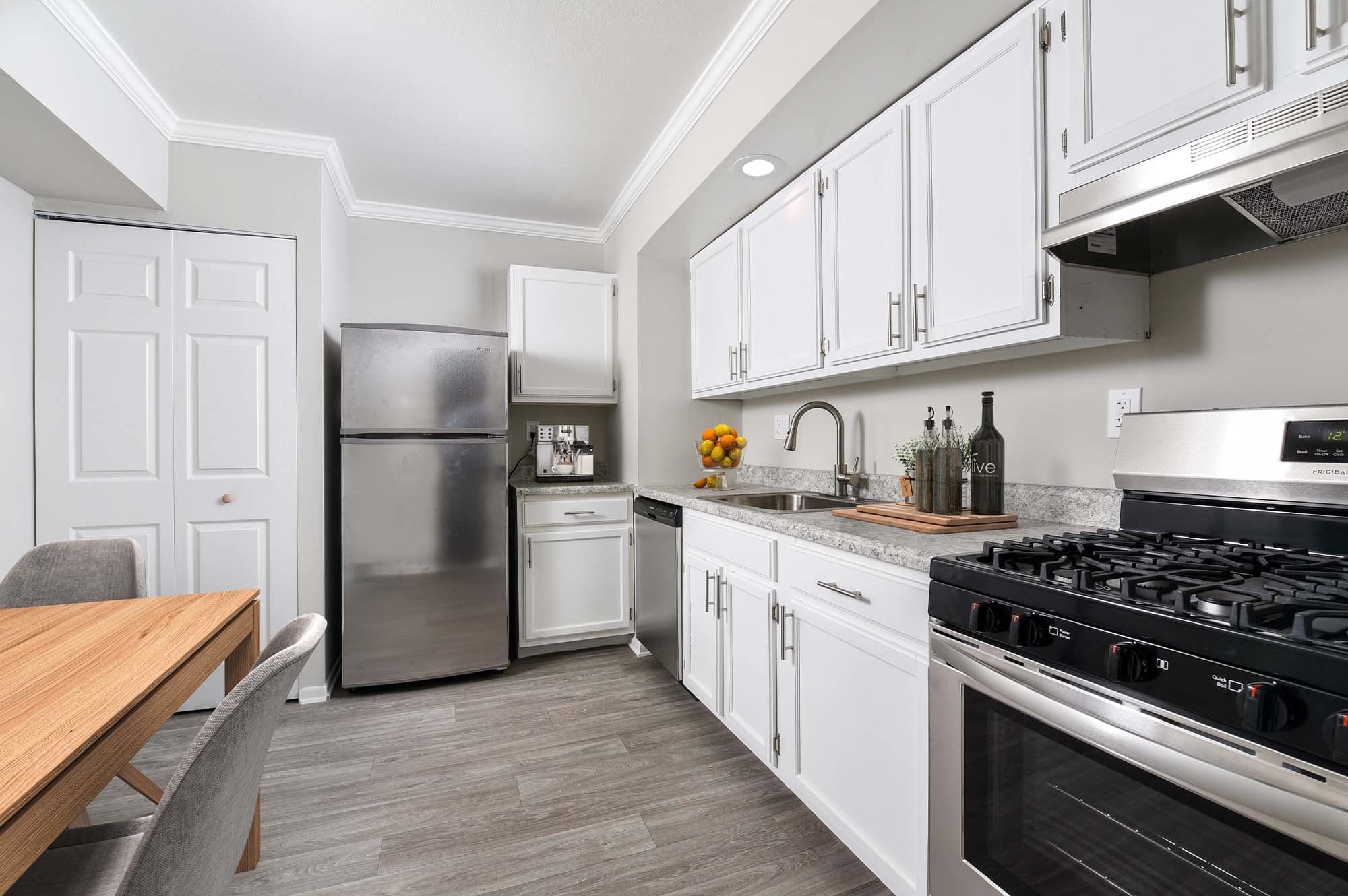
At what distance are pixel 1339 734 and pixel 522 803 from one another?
195 cm

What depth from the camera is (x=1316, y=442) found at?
1.08 metres

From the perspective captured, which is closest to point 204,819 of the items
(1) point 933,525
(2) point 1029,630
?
(2) point 1029,630

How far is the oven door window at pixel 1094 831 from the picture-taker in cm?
72

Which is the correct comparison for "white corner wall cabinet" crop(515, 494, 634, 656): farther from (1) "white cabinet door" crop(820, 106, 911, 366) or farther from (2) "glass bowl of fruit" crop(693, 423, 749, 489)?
(1) "white cabinet door" crop(820, 106, 911, 366)

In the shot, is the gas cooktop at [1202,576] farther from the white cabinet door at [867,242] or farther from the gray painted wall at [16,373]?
the gray painted wall at [16,373]

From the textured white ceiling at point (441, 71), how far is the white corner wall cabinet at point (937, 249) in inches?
27.4

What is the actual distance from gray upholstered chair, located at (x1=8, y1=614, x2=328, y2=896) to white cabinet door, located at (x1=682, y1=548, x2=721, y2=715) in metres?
1.51

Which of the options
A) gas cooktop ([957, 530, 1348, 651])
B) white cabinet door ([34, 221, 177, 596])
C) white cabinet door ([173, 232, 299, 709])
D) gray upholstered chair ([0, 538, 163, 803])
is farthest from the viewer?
white cabinet door ([173, 232, 299, 709])

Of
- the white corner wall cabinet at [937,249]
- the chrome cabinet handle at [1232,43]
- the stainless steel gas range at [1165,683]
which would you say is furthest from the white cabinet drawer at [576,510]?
the chrome cabinet handle at [1232,43]

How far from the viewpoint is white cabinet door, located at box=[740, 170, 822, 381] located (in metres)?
2.21

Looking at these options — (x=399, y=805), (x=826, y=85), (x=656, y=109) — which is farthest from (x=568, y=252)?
(x=399, y=805)

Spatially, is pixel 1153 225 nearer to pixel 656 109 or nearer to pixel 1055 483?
pixel 1055 483

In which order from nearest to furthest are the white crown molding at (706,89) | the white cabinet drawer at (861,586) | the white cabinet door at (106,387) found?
1. the white cabinet drawer at (861,586)
2. the white crown molding at (706,89)
3. the white cabinet door at (106,387)

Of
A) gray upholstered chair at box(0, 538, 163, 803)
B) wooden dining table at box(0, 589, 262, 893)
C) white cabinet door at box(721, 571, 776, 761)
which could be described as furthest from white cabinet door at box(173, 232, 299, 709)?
white cabinet door at box(721, 571, 776, 761)
